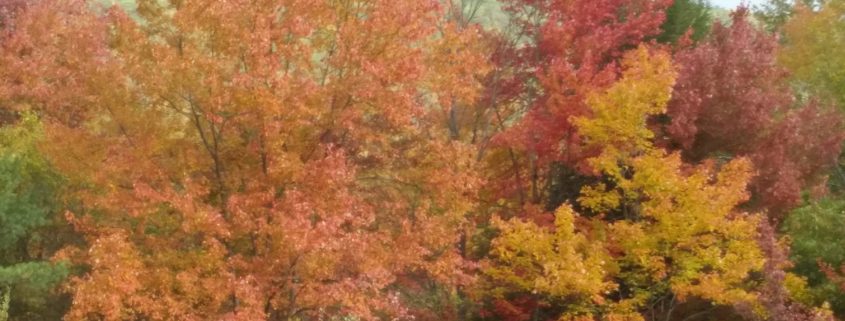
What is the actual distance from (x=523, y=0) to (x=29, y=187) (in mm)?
13711

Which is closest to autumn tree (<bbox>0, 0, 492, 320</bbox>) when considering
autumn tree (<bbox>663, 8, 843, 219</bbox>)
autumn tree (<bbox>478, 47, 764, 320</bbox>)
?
autumn tree (<bbox>478, 47, 764, 320</bbox>)

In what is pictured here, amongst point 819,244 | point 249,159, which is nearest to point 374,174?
point 249,159

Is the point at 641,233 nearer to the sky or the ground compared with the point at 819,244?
nearer to the sky

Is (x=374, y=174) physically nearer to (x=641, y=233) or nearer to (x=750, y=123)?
(x=641, y=233)

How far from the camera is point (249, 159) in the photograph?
16.9 m

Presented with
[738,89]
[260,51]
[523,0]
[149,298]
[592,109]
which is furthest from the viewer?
[523,0]

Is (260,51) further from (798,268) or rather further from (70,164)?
(798,268)

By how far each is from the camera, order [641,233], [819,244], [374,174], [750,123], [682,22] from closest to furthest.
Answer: [641,233]
[819,244]
[374,174]
[750,123]
[682,22]

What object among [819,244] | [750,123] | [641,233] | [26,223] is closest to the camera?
[641,233]

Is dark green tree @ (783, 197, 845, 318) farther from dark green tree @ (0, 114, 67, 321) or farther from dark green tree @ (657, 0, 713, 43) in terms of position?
dark green tree @ (0, 114, 67, 321)

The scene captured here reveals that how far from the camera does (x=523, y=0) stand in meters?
23.1

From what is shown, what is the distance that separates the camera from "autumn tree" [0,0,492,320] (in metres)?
14.9

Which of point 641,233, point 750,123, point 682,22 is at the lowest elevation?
point 641,233

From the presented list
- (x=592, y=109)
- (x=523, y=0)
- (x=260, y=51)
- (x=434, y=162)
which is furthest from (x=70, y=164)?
(x=523, y=0)
